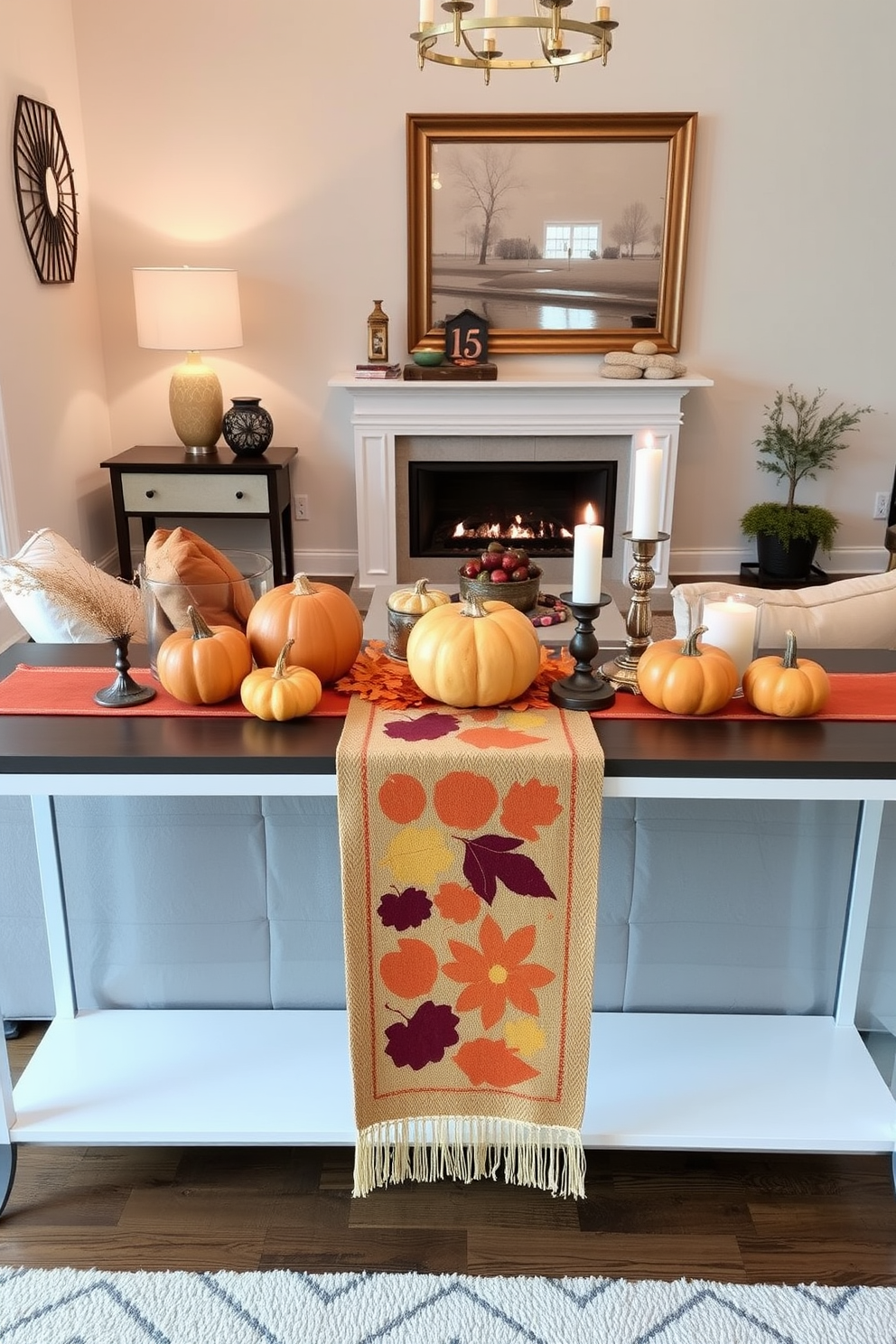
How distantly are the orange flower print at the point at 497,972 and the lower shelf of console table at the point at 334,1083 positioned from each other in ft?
0.92

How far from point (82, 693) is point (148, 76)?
4.05 meters

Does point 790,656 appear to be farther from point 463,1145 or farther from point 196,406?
point 196,406

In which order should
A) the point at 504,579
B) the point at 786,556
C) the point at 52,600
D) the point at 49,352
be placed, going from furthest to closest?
1. the point at 786,556
2. the point at 49,352
3. the point at 504,579
4. the point at 52,600

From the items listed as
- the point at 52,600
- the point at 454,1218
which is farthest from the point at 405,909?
the point at 52,600

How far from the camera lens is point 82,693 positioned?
1.66m

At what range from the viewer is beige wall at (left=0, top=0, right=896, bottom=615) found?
14.9 feet

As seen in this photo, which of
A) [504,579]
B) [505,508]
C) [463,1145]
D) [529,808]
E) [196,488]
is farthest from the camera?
[505,508]

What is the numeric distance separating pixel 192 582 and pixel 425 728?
440 mm

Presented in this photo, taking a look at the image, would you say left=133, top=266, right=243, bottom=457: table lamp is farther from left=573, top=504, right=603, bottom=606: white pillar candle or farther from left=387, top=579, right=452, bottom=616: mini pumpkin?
left=573, top=504, right=603, bottom=606: white pillar candle

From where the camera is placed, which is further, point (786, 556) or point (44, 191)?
point (786, 556)

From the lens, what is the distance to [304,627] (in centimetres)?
160

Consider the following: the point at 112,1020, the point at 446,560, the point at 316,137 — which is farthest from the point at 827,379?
the point at 112,1020

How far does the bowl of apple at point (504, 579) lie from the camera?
3.12 m

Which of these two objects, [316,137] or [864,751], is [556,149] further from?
[864,751]
